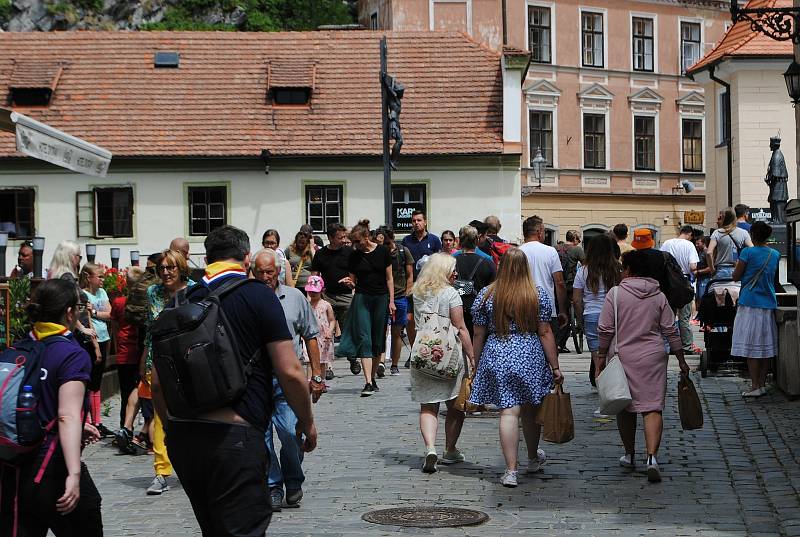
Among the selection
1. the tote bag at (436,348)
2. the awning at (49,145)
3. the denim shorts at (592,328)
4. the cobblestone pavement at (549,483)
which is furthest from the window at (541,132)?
the tote bag at (436,348)

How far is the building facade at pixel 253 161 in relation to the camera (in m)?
32.2

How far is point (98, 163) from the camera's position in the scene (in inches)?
456

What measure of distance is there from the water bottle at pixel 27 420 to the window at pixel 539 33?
4487cm

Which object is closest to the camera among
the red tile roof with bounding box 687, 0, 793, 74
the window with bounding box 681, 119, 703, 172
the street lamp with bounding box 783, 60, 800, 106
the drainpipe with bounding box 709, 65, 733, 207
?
the street lamp with bounding box 783, 60, 800, 106

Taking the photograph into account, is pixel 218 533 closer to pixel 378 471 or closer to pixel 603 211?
pixel 378 471

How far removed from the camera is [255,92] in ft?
111

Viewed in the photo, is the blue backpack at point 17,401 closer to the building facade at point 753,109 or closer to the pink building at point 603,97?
the building facade at point 753,109

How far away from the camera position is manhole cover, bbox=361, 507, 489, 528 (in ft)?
26.7

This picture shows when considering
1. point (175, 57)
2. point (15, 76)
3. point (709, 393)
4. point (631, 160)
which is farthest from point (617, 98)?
point (709, 393)

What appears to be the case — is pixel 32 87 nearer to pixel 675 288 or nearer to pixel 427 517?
pixel 675 288

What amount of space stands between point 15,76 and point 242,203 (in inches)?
268

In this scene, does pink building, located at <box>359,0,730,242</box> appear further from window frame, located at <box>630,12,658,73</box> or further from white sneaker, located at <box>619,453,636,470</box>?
white sneaker, located at <box>619,453,636,470</box>

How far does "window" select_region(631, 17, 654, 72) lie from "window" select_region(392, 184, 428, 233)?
70.7ft

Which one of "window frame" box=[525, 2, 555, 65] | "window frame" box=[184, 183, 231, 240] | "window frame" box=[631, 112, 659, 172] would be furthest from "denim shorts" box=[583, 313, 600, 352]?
"window frame" box=[631, 112, 659, 172]
